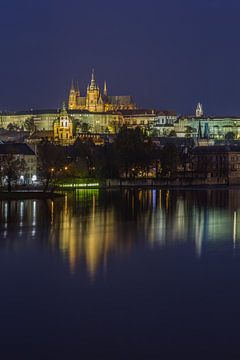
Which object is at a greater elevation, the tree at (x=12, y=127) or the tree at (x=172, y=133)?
the tree at (x=12, y=127)

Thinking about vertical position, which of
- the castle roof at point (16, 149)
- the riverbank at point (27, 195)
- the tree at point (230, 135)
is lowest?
the riverbank at point (27, 195)

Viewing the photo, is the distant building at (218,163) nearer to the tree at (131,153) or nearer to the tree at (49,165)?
the tree at (131,153)

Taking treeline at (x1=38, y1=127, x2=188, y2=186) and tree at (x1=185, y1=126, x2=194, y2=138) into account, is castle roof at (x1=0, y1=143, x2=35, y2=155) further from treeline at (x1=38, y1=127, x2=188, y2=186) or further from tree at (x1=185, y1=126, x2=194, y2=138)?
tree at (x1=185, y1=126, x2=194, y2=138)

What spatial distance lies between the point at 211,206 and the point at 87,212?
930 cm

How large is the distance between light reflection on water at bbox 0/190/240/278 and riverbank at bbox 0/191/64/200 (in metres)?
2.86

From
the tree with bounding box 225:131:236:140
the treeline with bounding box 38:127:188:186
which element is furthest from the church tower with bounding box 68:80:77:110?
the treeline with bounding box 38:127:188:186

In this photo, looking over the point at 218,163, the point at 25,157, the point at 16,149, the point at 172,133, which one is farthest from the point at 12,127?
the point at 16,149

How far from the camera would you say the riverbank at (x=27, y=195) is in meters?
47.7

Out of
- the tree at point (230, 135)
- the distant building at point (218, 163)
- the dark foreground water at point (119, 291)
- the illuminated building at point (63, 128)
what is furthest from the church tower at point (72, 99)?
the dark foreground water at point (119, 291)

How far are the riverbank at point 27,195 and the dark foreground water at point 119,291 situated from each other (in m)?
16.4

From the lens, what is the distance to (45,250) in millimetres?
23438

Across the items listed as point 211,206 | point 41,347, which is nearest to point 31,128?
point 211,206

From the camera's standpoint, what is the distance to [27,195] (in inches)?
1948

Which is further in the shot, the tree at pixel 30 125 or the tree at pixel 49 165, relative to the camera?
the tree at pixel 30 125
